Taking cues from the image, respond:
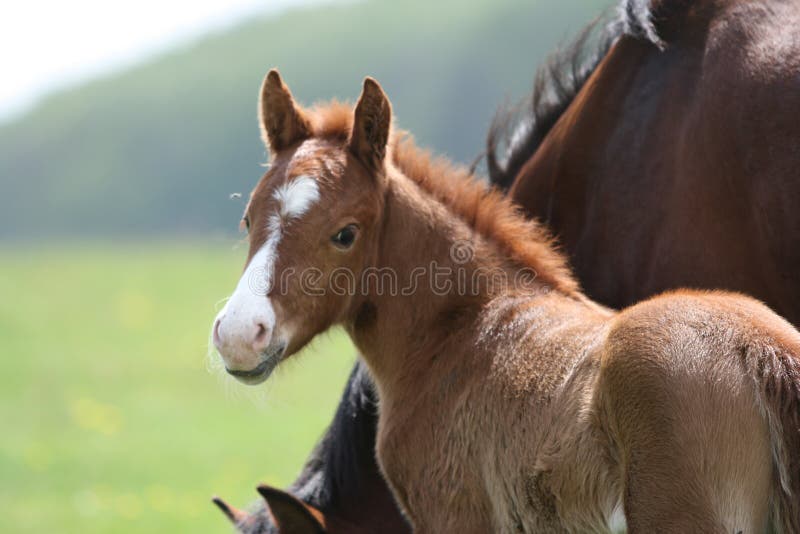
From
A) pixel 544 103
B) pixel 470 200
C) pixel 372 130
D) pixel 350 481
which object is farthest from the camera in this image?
pixel 544 103

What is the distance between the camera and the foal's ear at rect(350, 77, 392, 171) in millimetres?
4633

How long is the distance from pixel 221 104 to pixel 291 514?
421ft

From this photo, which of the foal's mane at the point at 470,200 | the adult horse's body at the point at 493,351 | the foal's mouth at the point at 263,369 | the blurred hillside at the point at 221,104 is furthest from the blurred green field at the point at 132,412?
the blurred hillside at the point at 221,104

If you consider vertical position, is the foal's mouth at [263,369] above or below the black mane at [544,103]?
below

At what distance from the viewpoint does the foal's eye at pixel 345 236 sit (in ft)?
14.6

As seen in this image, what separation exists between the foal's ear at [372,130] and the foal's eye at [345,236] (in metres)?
0.33

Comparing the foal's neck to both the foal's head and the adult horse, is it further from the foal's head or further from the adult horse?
the adult horse

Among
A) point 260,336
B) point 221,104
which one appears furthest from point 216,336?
point 221,104

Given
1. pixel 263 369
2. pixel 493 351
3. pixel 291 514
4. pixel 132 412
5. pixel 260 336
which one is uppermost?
pixel 132 412

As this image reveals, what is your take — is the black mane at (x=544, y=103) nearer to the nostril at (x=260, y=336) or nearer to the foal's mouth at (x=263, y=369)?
the foal's mouth at (x=263, y=369)

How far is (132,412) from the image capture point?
2198 centimetres

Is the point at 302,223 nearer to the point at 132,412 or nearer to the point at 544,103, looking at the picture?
the point at 544,103

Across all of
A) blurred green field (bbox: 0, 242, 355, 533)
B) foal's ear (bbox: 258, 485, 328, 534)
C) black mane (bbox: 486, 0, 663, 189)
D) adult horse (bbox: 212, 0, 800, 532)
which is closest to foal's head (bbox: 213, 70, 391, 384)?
blurred green field (bbox: 0, 242, 355, 533)

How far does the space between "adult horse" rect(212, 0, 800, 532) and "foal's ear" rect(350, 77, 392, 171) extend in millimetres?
1248
